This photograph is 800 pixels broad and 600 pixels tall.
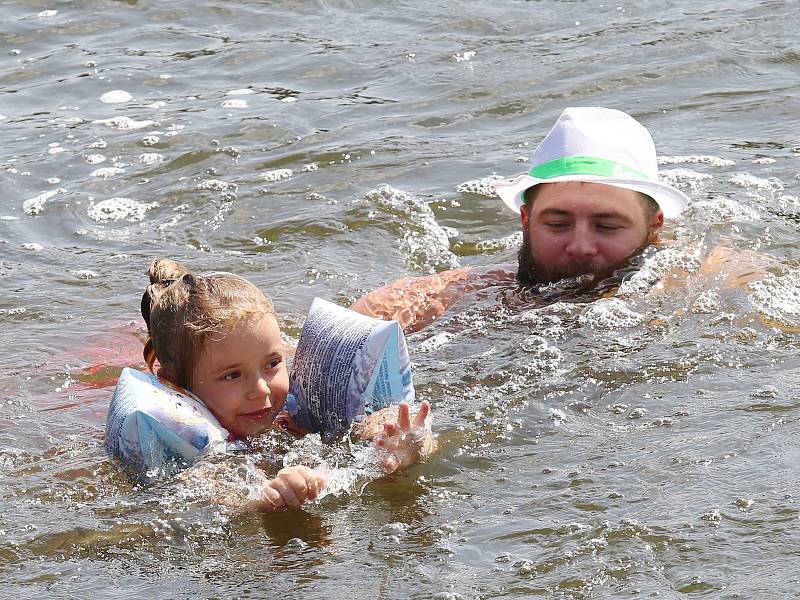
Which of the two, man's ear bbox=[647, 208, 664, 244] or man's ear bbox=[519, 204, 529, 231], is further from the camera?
man's ear bbox=[519, 204, 529, 231]

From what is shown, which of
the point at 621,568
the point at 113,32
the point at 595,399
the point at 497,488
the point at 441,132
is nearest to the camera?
the point at 621,568

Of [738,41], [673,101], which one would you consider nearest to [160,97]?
[673,101]

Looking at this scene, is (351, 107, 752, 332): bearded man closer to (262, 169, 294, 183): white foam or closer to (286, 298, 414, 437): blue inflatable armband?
(286, 298, 414, 437): blue inflatable armband

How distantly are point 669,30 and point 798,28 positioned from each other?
104 centimetres

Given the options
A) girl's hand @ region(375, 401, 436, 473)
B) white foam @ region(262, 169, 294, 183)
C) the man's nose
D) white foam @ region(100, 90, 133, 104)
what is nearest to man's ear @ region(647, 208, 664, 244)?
the man's nose

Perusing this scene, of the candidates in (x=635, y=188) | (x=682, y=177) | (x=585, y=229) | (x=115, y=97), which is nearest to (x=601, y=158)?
(x=635, y=188)

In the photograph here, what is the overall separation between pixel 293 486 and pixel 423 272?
3.23 metres


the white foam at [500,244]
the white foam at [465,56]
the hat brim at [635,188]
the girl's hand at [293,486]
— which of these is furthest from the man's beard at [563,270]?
the white foam at [465,56]

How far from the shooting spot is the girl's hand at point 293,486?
4.33 m

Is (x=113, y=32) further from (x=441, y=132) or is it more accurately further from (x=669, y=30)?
(x=669, y=30)

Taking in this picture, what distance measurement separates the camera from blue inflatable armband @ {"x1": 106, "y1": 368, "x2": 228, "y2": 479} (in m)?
4.58

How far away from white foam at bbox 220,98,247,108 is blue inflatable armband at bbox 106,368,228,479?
560 centimetres

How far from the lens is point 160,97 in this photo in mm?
10320

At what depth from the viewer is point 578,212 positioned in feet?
20.7
